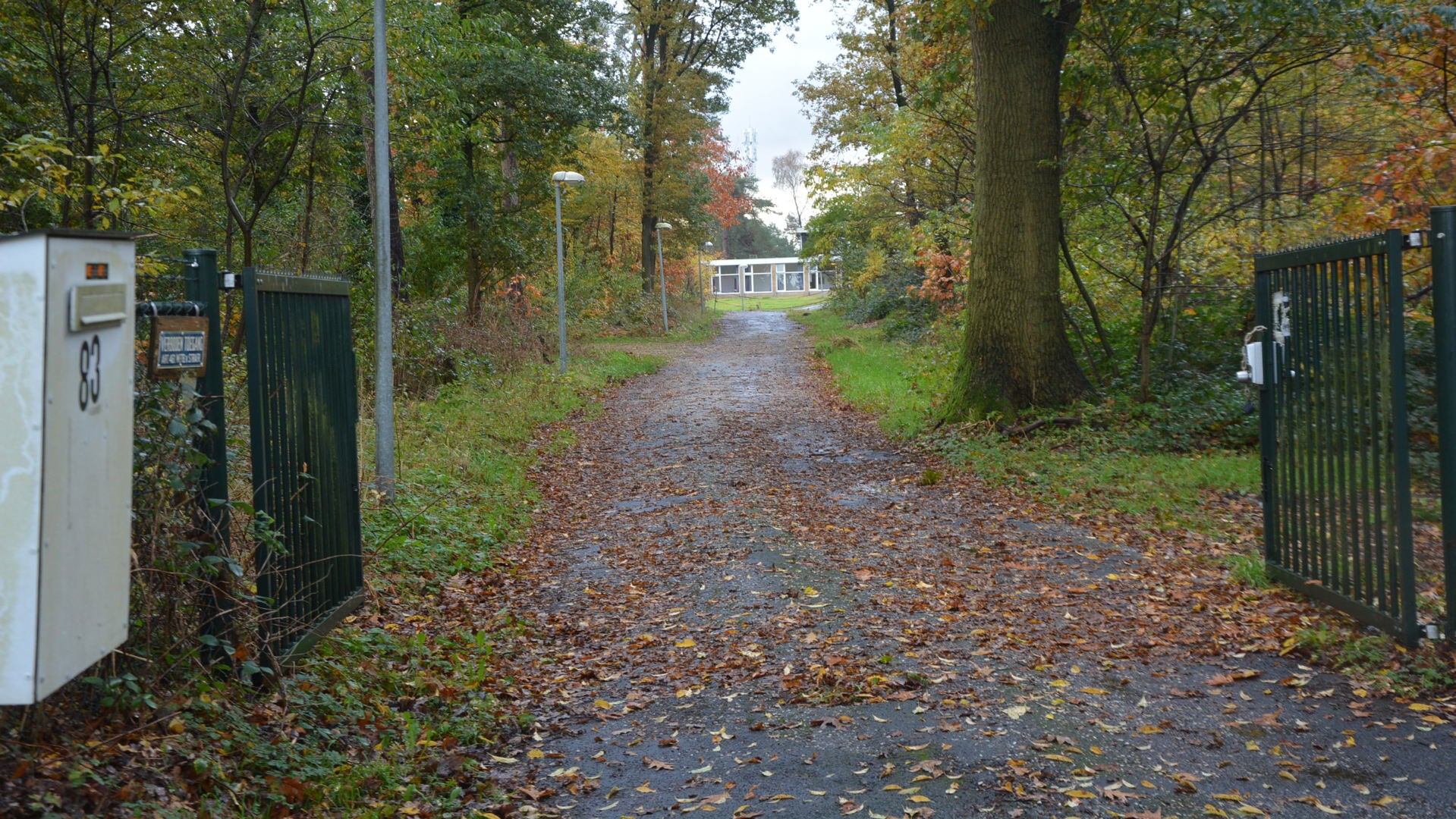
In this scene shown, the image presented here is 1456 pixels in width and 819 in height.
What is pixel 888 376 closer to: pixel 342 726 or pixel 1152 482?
pixel 1152 482

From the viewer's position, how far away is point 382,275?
10.7 m

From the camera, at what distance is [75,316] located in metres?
3.05

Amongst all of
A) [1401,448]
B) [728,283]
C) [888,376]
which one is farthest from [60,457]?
[728,283]

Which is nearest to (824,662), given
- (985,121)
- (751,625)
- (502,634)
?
(751,625)

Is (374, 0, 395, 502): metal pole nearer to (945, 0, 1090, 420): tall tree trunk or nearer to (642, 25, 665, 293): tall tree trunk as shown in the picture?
(945, 0, 1090, 420): tall tree trunk

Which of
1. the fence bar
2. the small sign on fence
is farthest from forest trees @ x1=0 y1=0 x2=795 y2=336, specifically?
the fence bar

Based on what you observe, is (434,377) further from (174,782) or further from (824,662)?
(174,782)

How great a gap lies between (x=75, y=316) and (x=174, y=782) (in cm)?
181

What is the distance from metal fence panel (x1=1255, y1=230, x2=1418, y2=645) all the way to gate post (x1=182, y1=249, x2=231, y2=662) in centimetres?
545

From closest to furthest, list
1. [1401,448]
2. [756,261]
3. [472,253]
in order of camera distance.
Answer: [1401,448]
[472,253]
[756,261]

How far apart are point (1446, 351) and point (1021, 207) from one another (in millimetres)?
9042

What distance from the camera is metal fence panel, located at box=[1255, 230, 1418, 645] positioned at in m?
5.68

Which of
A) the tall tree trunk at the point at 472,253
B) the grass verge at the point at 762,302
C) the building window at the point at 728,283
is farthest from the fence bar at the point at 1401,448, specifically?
the building window at the point at 728,283

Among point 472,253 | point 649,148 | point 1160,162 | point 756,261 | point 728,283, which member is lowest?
point 1160,162
